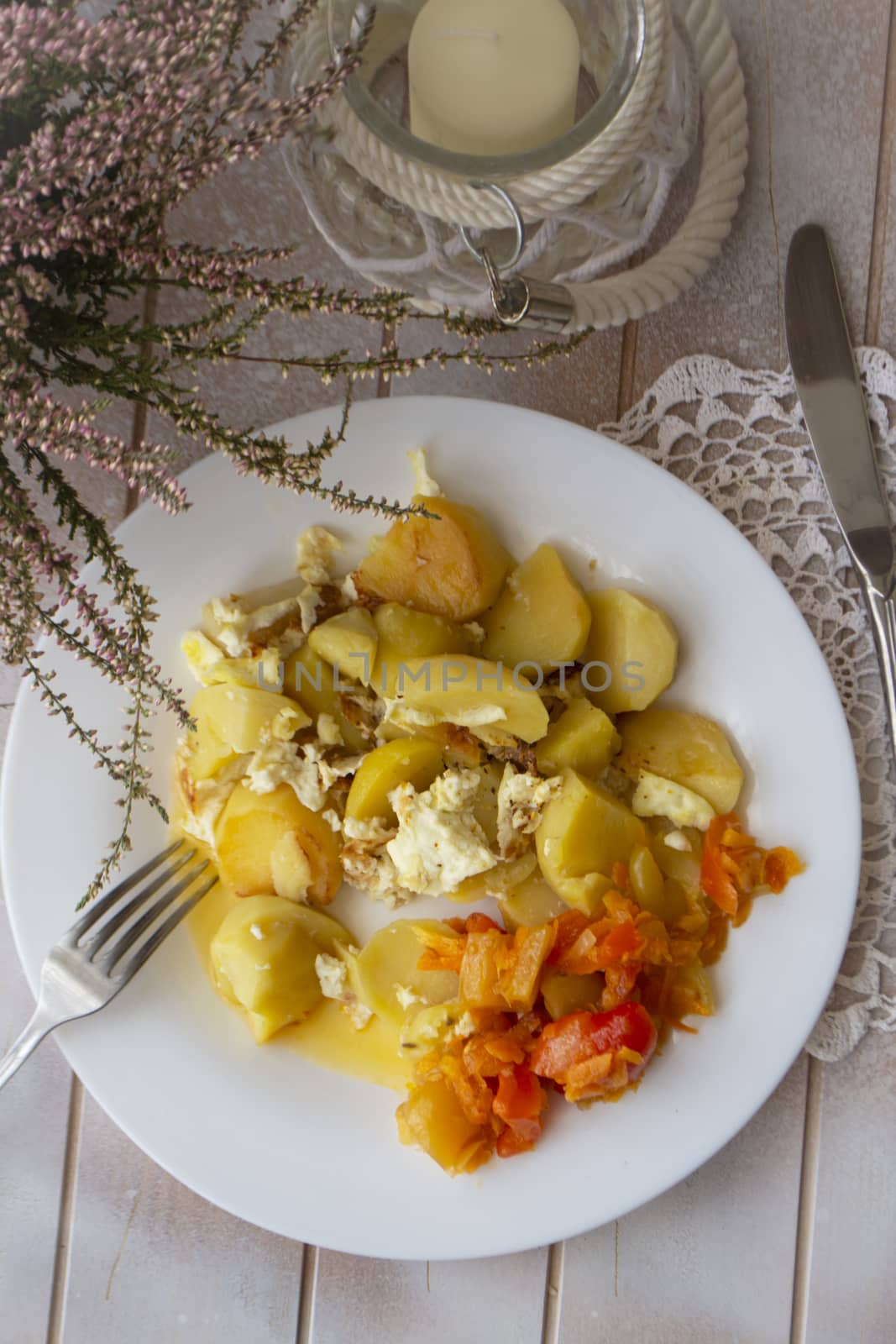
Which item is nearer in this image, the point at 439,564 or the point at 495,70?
the point at 495,70

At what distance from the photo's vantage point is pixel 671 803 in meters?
1.36

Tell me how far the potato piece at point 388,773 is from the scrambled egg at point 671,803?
0.27 m

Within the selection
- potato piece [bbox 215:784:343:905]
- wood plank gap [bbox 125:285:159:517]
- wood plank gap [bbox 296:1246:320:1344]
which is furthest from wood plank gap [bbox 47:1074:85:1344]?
wood plank gap [bbox 125:285:159:517]

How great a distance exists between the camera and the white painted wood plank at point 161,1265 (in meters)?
1.56

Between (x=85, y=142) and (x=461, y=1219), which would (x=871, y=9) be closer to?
(x=85, y=142)

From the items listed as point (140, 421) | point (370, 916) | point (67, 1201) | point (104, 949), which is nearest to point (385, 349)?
point (140, 421)

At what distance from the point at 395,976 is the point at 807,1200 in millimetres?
693

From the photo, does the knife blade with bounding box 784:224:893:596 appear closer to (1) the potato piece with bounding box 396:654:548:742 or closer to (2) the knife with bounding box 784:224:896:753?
(2) the knife with bounding box 784:224:896:753

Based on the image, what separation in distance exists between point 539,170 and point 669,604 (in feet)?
1.83

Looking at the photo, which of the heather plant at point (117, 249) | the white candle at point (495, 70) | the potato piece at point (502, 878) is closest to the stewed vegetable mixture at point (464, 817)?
the potato piece at point (502, 878)

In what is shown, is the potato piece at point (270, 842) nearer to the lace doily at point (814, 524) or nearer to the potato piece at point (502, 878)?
the potato piece at point (502, 878)

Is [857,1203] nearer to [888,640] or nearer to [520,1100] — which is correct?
[520,1100]

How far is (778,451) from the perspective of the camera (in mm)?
1483

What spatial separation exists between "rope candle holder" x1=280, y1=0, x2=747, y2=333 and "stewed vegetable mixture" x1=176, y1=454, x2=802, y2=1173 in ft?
0.91
